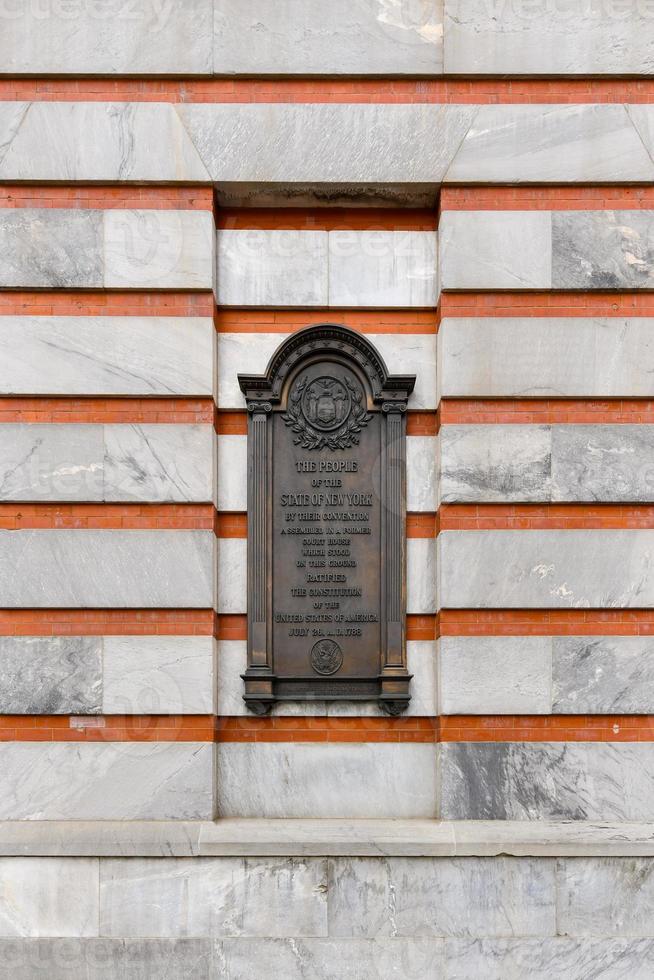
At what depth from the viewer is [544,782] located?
860 cm

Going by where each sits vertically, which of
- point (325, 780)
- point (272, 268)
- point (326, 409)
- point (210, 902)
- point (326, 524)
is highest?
point (272, 268)

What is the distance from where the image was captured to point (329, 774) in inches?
349

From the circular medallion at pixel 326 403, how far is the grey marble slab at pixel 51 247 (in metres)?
2.09

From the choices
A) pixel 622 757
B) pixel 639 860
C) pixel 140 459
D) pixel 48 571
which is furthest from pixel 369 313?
pixel 639 860

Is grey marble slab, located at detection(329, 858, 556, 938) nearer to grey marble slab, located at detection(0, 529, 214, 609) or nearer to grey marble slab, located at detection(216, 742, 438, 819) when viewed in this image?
grey marble slab, located at detection(216, 742, 438, 819)

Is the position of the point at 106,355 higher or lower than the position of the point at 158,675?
higher

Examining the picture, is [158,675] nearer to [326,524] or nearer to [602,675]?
[326,524]

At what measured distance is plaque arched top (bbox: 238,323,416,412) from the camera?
9.05 metres

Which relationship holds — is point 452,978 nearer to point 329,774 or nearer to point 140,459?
point 329,774

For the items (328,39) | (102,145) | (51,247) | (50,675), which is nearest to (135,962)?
(50,675)

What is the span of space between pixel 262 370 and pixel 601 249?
317 cm

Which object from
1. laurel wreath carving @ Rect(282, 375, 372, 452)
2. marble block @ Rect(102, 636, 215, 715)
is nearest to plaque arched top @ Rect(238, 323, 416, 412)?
laurel wreath carving @ Rect(282, 375, 372, 452)

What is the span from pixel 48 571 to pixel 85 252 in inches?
110

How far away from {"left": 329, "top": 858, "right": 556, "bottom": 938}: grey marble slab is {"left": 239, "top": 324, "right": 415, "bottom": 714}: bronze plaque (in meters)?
1.39
